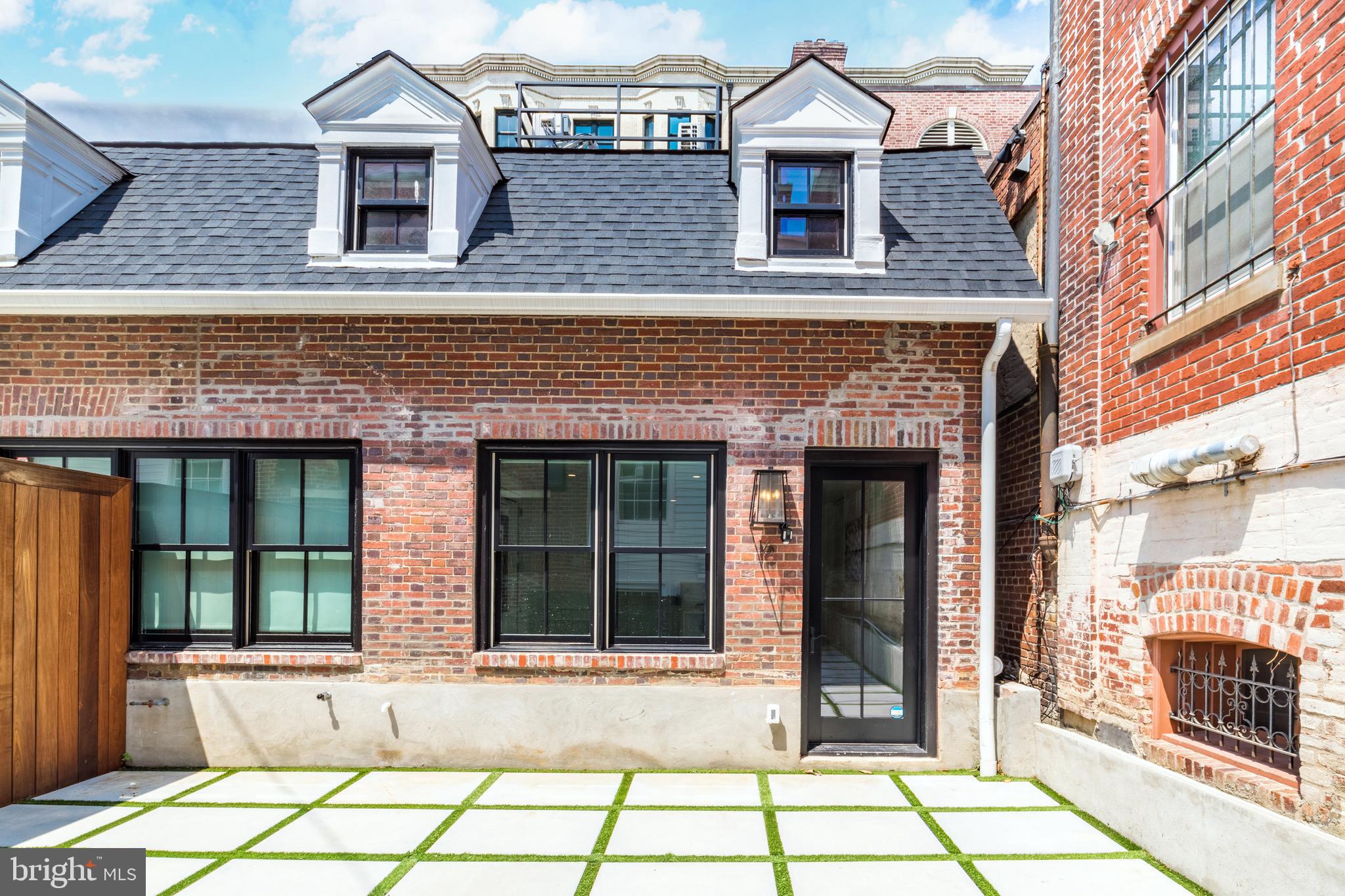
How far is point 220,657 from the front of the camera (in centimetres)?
630

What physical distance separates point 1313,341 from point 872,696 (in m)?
3.87

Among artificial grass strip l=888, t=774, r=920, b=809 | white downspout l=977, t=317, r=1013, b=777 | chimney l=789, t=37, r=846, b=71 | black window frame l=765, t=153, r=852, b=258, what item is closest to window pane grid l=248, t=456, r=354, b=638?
black window frame l=765, t=153, r=852, b=258

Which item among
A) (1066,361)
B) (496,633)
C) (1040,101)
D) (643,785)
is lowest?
(643,785)

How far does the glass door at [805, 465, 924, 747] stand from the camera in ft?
21.0

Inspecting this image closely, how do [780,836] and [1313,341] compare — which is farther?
[780,836]

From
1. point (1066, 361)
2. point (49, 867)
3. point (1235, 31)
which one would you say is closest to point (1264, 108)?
point (1235, 31)

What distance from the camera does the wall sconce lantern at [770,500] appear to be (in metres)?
6.11

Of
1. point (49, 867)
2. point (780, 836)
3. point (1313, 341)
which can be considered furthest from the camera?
point (780, 836)

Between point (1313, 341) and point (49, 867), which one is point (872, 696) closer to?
point (1313, 341)

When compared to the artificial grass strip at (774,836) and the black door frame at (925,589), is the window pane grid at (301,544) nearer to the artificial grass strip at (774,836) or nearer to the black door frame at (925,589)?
the artificial grass strip at (774,836)

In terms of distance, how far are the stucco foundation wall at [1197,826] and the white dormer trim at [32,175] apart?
847cm

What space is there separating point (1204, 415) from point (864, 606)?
9.30 feet

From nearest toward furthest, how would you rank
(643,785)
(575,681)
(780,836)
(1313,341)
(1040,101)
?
1. (1313,341)
2. (780,836)
3. (643,785)
4. (575,681)
5. (1040,101)

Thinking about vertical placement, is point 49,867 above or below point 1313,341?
below
